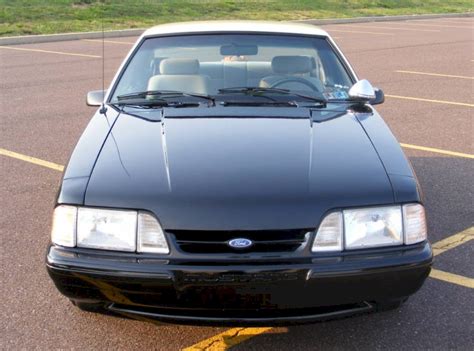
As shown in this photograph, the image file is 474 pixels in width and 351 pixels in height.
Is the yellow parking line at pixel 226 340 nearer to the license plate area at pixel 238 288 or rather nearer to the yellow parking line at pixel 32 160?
the license plate area at pixel 238 288

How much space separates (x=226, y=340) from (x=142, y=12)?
22.3 metres

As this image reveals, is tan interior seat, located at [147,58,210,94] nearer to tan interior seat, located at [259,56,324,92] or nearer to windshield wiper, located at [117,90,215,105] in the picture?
windshield wiper, located at [117,90,215,105]

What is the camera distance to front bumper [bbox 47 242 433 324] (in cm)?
277

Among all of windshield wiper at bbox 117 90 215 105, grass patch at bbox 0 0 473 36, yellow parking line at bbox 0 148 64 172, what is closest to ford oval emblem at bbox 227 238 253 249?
windshield wiper at bbox 117 90 215 105

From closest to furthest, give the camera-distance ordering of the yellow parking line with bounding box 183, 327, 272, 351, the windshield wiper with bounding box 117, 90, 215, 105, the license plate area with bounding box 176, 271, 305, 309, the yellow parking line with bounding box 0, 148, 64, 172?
the license plate area with bounding box 176, 271, 305, 309
the yellow parking line with bounding box 183, 327, 272, 351
the windshield wiper with bounding box 117, 90, 215, 105
the yellow parking line with bounding box 0, 148, 64, 172

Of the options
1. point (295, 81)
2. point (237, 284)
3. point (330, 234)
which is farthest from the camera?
point (295, 81)

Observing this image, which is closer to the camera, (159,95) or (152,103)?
(152,103)

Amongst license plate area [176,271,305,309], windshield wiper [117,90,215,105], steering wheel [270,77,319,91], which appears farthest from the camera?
steering wheel [270,77,319,91]

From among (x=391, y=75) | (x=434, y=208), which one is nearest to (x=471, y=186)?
(x=434, y=208)

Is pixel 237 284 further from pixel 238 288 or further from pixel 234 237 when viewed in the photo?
pixel 234 237

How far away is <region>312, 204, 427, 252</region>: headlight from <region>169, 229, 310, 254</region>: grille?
0.11m

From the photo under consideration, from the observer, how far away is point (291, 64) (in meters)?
4.58

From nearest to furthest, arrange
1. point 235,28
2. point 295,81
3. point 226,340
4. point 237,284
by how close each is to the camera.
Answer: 1. point 237,284
2. point 226,340
3. point 295,81
4. point 235,28

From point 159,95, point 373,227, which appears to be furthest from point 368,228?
point 159,95
